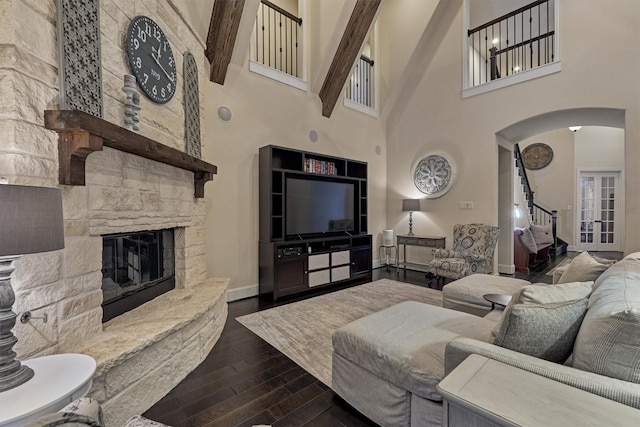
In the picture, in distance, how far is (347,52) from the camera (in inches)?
175

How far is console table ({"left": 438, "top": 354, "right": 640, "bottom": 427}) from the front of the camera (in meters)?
0.78

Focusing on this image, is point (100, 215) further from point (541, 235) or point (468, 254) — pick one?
point (541, 235)

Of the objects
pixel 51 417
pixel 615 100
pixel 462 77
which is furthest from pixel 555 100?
pixel 51 417

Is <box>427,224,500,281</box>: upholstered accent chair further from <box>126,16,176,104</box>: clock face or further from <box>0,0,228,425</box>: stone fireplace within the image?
<box>126,16,176,104</box>: clock face

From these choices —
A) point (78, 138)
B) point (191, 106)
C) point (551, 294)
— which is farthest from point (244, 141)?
point (551, 294)

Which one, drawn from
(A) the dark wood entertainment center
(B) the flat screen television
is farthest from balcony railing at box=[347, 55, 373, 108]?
(B) the flat screen television

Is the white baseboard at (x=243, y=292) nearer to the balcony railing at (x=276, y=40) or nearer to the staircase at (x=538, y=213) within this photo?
the balcony railing at (x=276, y=40)

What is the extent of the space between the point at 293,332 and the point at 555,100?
4912 millimetres

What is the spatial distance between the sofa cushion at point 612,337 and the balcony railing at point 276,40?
4.75 metres

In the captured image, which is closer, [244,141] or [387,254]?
[244,141]

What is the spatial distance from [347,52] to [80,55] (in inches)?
147

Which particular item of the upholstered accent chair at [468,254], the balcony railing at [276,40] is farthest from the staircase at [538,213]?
the balcony railing at [276,40]

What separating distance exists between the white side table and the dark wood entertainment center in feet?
8.30

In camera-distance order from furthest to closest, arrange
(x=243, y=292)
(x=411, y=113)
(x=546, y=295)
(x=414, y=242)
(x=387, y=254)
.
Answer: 1. (x=387, y=254)
2. (x=411, y=113)
3. (x=414, y=242)
4. (x=243, y=292)
5. (x=546, y=295)
